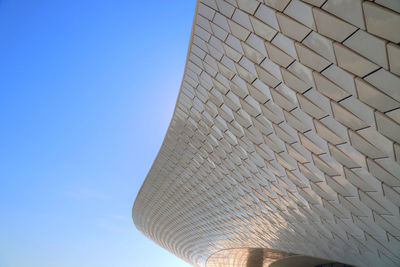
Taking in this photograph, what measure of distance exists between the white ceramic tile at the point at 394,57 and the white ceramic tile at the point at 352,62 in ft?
1.18

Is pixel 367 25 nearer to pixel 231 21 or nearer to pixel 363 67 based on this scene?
pixel 363 67

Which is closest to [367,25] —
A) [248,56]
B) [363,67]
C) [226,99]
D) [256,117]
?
[363,67]

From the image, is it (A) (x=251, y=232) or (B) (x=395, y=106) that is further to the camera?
(A) (x=251, y=232)

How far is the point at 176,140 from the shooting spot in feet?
69.2

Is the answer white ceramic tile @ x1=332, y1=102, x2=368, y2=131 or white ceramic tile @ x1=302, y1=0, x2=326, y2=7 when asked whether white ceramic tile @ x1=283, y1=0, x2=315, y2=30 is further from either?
white ceramic tile @ x1=332, y1=102, x2=368, y2=131

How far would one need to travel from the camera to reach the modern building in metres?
6.14

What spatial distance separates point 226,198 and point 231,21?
16.5 metres

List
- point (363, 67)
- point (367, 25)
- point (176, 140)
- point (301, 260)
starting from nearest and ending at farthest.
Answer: point (367, 25)
point (363, 67)
point (176, 140)
point (301, 260)

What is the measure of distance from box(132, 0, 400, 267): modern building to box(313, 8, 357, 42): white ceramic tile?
0.03m

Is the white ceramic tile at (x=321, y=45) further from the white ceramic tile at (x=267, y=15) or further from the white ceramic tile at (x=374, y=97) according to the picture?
the white ceramic tile at (x=267, y=15)

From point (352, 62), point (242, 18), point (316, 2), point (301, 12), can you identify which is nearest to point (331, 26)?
point (316, 2)

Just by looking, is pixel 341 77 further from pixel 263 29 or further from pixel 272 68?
pixel 263 29

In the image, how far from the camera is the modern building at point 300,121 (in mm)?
6141

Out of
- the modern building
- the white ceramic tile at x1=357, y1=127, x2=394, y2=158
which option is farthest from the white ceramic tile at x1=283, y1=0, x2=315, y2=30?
the white ceramic tile at x1=357, y1=127, x2=394, y2=158
